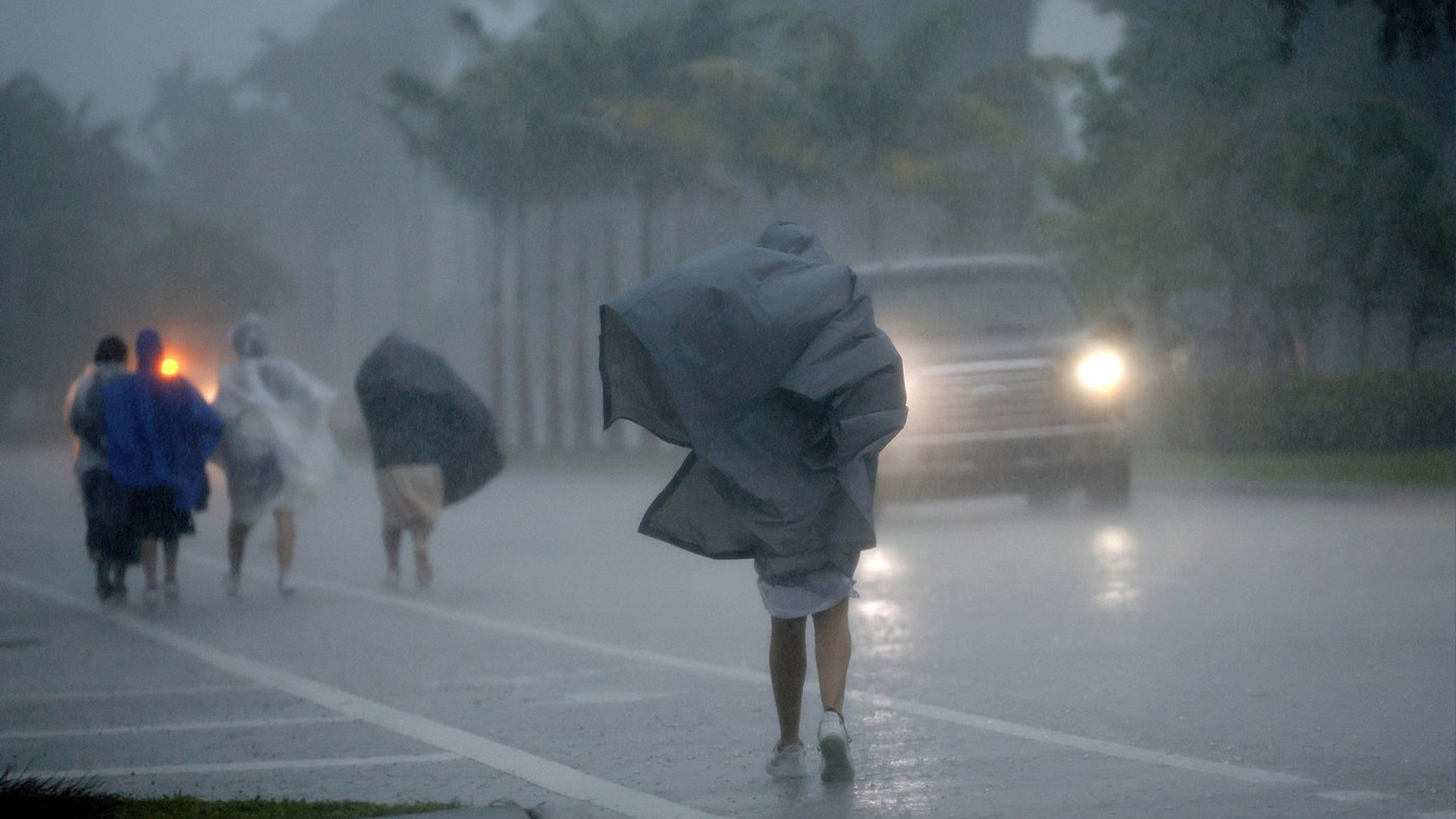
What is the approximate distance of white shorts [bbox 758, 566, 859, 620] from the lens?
6488 mm

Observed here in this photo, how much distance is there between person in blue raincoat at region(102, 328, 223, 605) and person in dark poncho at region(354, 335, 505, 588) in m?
1.09

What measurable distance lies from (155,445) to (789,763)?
24.6ft

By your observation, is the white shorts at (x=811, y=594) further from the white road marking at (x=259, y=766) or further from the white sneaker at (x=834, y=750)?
the white road marking at (x=259, y=766)

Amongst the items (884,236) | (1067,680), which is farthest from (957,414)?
(884,236)

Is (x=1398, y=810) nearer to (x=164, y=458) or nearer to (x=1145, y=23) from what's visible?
(x=164, y=458)

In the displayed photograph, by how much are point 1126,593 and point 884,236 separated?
137 ft

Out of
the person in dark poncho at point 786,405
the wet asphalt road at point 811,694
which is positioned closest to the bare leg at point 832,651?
the person in dark poncho at point 786,405

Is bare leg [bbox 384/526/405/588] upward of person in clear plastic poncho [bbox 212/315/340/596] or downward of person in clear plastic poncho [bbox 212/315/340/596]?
downward

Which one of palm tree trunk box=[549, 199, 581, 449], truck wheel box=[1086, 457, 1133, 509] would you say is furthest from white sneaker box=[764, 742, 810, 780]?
palm tree trunk box=[549, 199, 581, 449]

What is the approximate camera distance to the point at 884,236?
53.4 m

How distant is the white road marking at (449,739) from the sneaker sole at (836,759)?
51 centimetres

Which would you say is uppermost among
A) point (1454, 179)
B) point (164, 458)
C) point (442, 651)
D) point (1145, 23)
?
point (1145, 23)

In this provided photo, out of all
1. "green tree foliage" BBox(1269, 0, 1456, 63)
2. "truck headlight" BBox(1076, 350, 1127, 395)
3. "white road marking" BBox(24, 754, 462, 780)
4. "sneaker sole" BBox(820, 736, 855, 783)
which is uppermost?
"green tree foliage" BBox(1269, 0, 1456, 63)

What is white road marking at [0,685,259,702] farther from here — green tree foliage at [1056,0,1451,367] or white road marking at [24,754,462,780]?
green tree foliage at [1056,0,1451,367]
